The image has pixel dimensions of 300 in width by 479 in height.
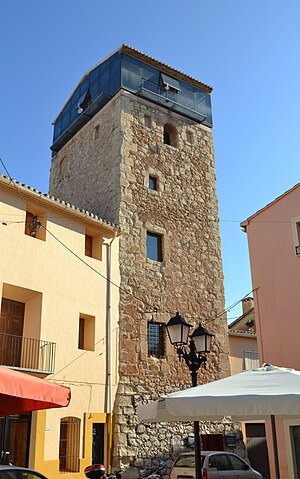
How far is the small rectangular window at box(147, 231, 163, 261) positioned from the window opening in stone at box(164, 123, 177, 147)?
458cm

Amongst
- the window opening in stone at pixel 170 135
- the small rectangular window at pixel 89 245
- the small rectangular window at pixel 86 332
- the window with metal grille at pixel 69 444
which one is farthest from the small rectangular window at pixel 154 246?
the window with metal grille at pixel 69 444

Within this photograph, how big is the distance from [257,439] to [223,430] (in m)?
1.93

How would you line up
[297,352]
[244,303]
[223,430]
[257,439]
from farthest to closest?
1. [244,303]
2. [257,439]
3. [223,430]
4. [297,352]

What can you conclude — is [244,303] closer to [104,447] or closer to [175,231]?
[175,231]

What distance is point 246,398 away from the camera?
17.3 ft

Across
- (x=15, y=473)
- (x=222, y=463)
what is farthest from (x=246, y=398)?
(x=222, y=463)

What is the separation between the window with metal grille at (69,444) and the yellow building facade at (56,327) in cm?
3

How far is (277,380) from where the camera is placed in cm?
577

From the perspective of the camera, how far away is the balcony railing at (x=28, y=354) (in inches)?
504

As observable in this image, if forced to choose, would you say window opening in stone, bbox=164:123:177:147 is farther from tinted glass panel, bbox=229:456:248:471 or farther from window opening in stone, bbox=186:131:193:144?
tinted glass panel, bbox=229:456:248:471

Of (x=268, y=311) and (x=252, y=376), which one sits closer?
(x=252, y=376)

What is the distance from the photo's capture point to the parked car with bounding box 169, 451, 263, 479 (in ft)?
37.0

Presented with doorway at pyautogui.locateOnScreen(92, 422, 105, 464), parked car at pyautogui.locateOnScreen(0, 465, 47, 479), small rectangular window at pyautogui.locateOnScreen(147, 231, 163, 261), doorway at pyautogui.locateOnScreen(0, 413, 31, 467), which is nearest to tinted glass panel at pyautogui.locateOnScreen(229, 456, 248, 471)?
doorway at pyautogui.locateOnScreen(92, 422, 105, 464)

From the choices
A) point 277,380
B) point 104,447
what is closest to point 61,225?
point 104,447
